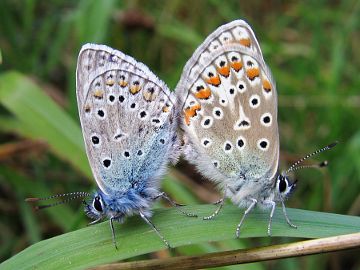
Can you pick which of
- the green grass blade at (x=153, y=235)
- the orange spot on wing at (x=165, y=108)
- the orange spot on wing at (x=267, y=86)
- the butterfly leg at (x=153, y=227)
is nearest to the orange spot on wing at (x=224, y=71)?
the orange spot on wing at (x=267, y=86)

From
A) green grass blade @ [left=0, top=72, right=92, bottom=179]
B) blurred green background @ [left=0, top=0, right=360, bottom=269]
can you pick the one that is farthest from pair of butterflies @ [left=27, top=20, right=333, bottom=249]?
green grass blade @ [left=0, top=72, right=92, bottom=179]

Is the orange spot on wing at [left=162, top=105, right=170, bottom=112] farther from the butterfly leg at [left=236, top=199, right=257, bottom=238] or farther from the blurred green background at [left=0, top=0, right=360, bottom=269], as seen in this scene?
the blurred green background at [left=0, top=0, right=360, bottom=269]

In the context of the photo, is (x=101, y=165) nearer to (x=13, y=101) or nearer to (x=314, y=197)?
(x=13, y=101)

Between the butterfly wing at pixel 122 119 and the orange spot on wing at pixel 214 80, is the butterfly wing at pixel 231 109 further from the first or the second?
the butterfly wing at pixel 122 119

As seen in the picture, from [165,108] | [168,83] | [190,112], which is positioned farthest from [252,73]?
[168,83]

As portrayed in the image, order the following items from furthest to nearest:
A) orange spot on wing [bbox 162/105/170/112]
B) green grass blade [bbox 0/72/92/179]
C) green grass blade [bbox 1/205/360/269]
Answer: green grass blade [bbox 0/72/92/179] → orange spot on wing [bbox 162/105/170/112] → green grass blade [bbox 1/205/360/269]

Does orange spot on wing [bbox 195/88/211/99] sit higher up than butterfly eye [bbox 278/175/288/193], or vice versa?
orange spot on wing [bbox 195/88/211/99]

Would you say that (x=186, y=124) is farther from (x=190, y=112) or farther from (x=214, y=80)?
(x=214, y=80)
